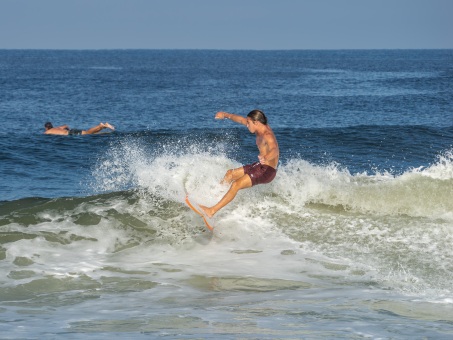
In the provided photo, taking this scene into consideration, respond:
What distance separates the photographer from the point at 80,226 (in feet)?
38.7

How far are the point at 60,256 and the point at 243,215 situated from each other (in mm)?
3366

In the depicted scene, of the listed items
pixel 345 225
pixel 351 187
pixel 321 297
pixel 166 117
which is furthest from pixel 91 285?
pixel 166 117

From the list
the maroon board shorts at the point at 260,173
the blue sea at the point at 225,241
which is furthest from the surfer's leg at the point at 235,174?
the blue sea at the point at 225,241

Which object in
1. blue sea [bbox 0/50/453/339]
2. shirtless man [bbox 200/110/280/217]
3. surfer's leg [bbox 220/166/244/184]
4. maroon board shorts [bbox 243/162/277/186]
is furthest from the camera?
surfer's leg [bbox 220/166/244/184]

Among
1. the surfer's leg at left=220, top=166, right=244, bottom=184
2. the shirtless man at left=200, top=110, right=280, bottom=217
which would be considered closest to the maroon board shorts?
the shirtless man at left=200, top=110, right=280, bottom=217

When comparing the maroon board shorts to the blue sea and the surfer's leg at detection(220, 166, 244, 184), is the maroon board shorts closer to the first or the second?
the surfer's leg at detection(220, 166, 244, 184)

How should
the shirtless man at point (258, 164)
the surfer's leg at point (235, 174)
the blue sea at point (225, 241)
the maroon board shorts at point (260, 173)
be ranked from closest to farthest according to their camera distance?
1. the blue sea at point (225, 241)
2. the shirtless man at point (258, 164)
3. the maroon board shorts at point (260, 173)
4. the surfer's leg at point (235, 174)

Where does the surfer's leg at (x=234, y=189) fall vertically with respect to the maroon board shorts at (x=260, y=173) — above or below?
below

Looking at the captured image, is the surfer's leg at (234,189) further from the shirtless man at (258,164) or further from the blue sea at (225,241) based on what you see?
the blue sea at (225,241)

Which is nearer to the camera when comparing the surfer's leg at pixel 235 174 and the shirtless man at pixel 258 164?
the shirtless man at pixel 258 164

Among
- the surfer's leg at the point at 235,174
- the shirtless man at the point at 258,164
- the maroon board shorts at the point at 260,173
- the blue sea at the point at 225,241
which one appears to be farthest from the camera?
the surfer's leg at the point at 235,174

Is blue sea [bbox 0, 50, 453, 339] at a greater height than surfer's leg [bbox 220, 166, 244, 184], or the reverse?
surfer's leg [bbox 220, 166, 244, 184]

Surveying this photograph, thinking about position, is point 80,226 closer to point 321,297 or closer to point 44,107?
point 321,297

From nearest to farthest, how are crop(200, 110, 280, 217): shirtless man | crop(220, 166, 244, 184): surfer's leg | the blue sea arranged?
the blue sea, crop(200, 110, 280, 217): shirtless man, crop(220, 166, 244, 184): surfer's leg
